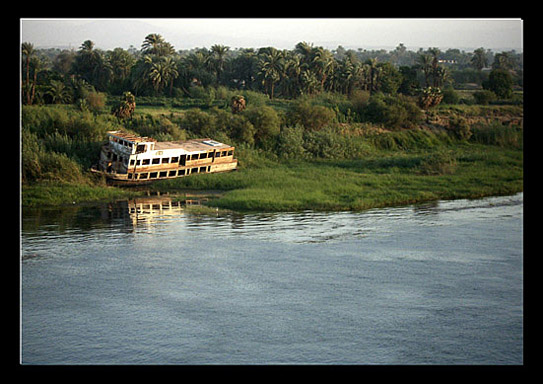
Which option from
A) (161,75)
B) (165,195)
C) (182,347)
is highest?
(161,75)

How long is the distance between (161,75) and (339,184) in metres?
14.3

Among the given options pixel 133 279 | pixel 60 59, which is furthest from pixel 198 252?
pixel 60 59

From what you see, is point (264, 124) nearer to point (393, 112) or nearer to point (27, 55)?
point (393, 112)

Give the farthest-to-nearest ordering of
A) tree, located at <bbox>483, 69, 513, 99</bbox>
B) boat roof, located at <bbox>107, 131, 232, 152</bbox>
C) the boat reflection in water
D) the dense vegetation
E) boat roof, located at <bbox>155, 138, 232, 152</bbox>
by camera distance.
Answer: tree, located at <bbox>483, 69, 513, 99</bbox>, boat roof, located at <bbox>155, 138, 232, 152</bbox>, boat roof, located at <bbox>107, 131, 232, 152</bbox>, the dense vegetation, the boat reflection in water

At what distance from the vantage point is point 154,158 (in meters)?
25.4

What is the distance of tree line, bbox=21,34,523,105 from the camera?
35.2 m

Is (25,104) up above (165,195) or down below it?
above

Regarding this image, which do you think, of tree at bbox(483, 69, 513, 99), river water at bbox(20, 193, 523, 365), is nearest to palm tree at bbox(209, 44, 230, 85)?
tree at bbox(483, 69, 513, 99)

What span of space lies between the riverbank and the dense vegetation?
0.07 meters

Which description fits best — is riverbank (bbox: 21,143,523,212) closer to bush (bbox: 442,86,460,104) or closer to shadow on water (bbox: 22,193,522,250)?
shadow on water (bbox: 22,193,522,250)

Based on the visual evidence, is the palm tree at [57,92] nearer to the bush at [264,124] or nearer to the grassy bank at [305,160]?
the grassy bank at [305,160]
